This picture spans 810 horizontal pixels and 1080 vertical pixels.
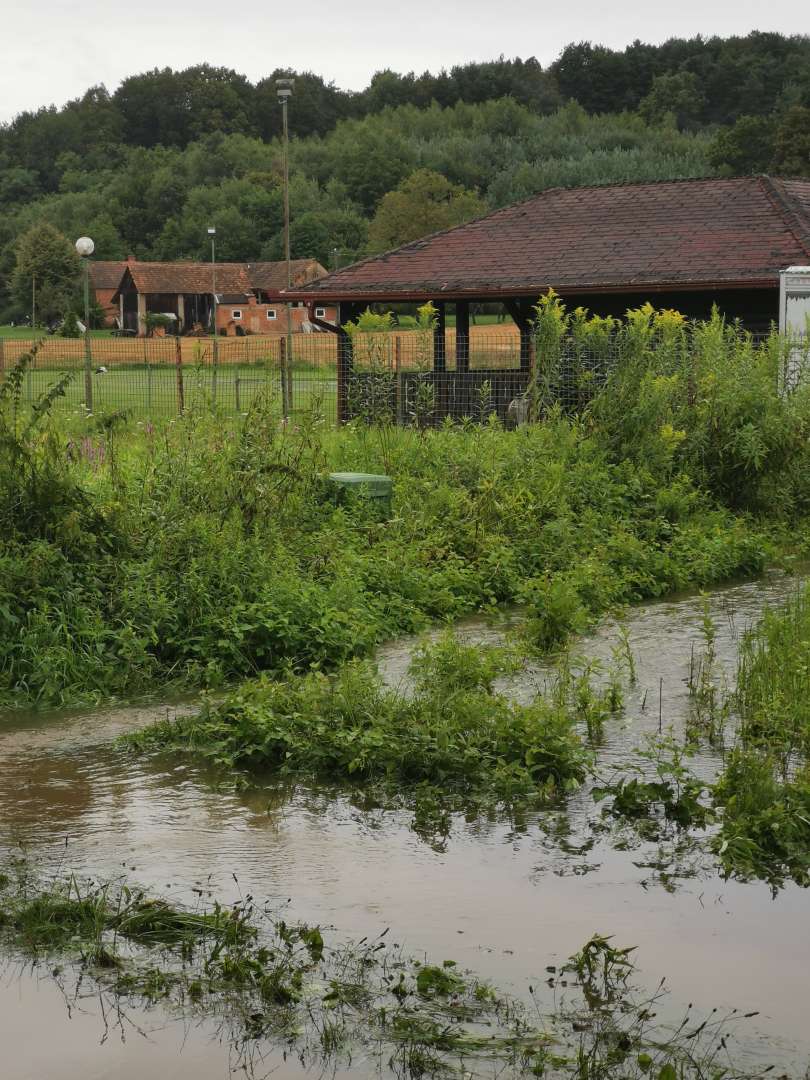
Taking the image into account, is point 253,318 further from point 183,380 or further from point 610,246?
point 610,246

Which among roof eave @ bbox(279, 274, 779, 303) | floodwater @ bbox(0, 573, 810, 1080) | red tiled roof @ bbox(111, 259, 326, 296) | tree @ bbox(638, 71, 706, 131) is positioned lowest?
floodwater @ bbox(0, 573, 810, 1080)

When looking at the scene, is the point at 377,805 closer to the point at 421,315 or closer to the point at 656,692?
the point at 656,692

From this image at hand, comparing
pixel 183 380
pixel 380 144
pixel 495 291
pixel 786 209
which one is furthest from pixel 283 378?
pixel 380 144

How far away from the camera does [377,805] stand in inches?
242

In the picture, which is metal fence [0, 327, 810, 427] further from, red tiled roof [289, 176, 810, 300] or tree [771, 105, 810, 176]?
tree [771, 105, 810, 176]

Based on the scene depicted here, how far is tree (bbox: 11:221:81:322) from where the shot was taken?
8900 cm

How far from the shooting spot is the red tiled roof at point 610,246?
814 inches

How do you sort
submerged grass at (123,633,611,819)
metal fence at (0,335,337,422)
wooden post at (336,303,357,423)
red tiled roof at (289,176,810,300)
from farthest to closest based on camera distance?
1. wooden post at (336,303,357,423)
2. red tiled roof at (289,176,810,300)
3. metal fence at (0,335,337,422)
4. submerged grass at (123,633,611,819)

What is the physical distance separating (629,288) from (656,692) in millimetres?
13549

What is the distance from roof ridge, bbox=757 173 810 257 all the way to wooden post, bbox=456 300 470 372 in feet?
17.5

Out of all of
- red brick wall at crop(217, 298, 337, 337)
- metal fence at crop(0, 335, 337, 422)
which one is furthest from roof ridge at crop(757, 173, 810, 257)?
red brick wall at crop(217, 298, 337, 337)

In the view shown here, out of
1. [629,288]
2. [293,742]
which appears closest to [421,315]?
[629,288]

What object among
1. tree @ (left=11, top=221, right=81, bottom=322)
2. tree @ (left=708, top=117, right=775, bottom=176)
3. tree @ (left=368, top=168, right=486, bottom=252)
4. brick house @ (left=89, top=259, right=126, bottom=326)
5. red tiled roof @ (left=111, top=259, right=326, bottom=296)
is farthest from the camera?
brick house @ (left=89, top=259, right=126, bottom=326)

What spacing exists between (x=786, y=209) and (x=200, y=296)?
7548 centimetres
